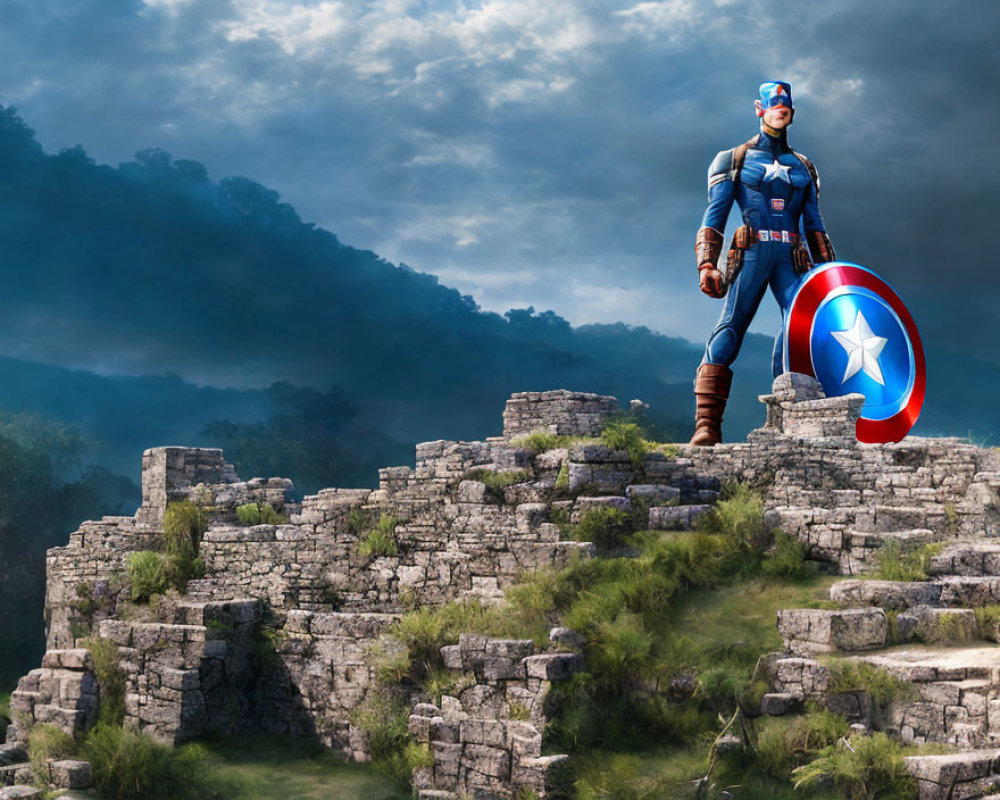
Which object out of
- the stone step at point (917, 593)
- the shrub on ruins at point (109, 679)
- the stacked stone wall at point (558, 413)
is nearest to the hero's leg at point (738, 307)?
the stacked stone wall at point (558, 413)

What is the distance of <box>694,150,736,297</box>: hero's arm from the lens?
65.4 ft

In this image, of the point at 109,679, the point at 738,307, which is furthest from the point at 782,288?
the point at 109,679

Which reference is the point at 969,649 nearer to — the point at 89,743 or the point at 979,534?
the point at 979,534

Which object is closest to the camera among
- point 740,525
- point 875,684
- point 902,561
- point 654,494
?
point 875,684

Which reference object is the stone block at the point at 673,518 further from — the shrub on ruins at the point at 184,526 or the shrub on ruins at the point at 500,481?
the shrub on ruins at the point at 184,526

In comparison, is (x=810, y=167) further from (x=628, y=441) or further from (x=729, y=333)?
(x=628, y=441)

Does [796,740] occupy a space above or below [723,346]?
below

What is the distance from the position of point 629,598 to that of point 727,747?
2.31 m

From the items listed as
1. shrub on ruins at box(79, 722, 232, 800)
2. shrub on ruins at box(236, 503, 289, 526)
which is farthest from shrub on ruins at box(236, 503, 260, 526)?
shrub on ruins at box(79, 722, 232, 800)

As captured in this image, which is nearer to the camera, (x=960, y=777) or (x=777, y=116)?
(x=960, y=777)

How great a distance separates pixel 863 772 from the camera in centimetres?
1105

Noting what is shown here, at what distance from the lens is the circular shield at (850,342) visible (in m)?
19.3

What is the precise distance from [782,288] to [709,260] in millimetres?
1340

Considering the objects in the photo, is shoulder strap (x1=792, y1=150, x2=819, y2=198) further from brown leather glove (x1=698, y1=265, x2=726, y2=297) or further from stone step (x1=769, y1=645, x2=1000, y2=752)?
stone step (x1=769, y1=645, x2=1000, y2=752)
